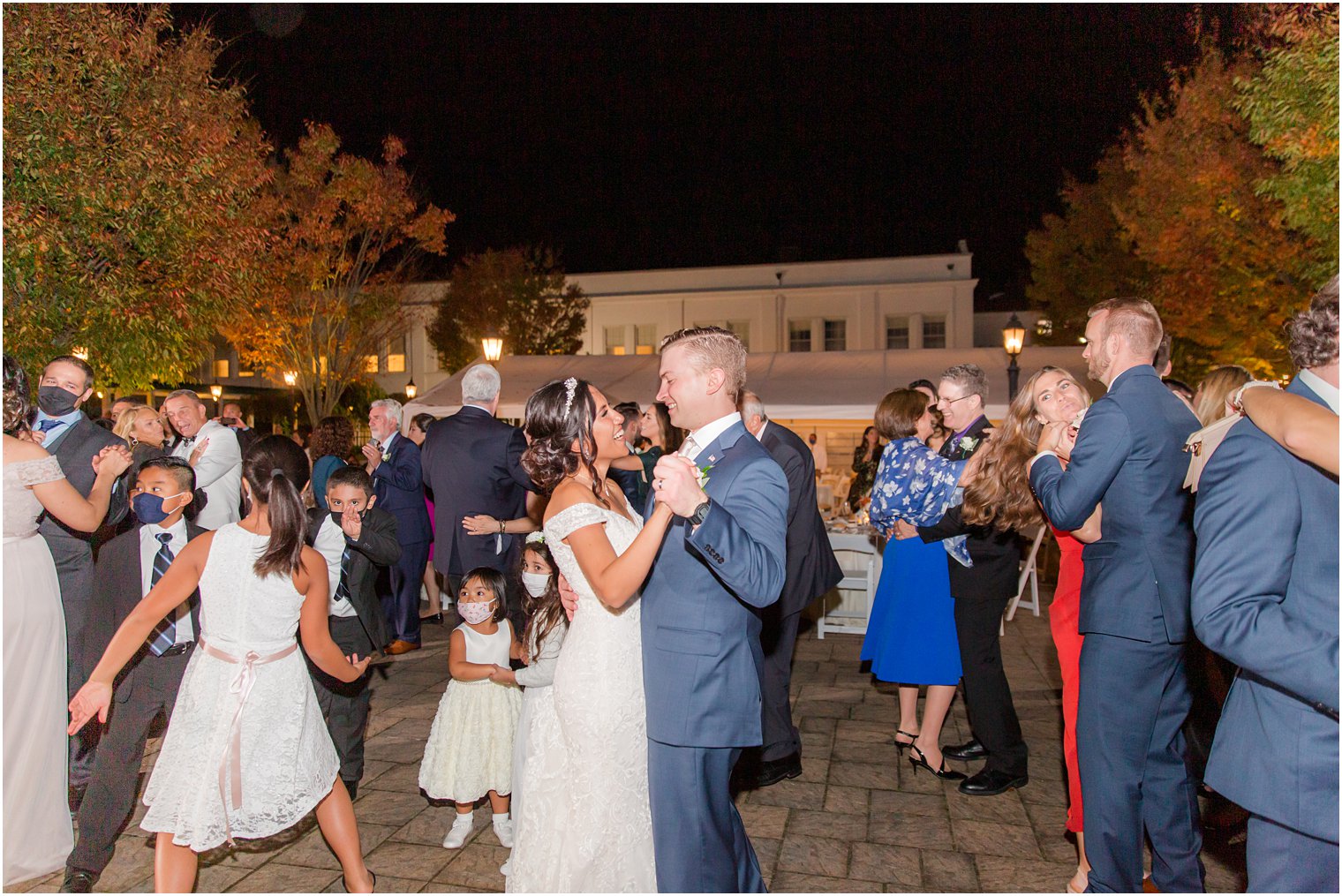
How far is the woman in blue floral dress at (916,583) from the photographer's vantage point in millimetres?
4332

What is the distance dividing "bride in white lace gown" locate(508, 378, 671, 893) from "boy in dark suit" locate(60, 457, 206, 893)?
5.28 feet

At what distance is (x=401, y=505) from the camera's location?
703cm

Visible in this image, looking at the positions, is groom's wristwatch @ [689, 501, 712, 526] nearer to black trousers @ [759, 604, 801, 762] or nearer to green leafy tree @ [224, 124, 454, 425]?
black trousers @ [759, 604, 801, 762]

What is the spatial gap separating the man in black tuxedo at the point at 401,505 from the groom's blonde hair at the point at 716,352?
16.7ft

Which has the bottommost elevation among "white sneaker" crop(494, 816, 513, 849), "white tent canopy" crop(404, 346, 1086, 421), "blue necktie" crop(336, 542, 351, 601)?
"white sneaker" crop(494, 816, 513, 849)

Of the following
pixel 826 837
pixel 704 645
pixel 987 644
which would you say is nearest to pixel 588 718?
pixel 704 645

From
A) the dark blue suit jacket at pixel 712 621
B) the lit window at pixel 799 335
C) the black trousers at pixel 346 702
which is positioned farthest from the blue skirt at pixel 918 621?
the lit window at pixel 799 335

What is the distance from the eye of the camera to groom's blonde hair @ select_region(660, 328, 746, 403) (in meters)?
2.37

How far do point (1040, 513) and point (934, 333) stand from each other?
28869 millimetres

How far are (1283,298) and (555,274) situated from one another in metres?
25.2

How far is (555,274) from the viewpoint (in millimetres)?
33719

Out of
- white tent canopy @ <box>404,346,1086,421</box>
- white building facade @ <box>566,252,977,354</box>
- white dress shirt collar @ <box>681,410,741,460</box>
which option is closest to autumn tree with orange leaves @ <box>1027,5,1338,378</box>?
white tent canopy @ <box>404,346,1086,421</box>

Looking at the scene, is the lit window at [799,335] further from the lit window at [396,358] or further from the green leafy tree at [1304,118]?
the green leafy tree at [1304,118]

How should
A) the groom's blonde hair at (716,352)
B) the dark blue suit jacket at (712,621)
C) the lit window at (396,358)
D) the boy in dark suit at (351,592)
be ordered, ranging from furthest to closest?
1. the lit window at (396,358)
2. the boy in dark suit at (351,592)
3. the groom's blonde hair at (716,352)
4. the dark blue suit jacket at (712,621)
